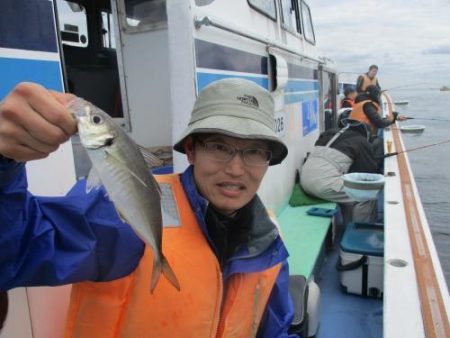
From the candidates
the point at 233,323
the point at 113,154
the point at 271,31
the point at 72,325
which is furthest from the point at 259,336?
the point at 271,31

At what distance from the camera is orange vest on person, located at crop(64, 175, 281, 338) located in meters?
1.43

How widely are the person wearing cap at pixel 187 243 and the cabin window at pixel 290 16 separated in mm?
3621

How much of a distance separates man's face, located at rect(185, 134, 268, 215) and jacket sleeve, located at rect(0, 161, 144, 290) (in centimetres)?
38

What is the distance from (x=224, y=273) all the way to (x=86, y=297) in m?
0.56

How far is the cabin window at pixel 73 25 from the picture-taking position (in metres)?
4.44

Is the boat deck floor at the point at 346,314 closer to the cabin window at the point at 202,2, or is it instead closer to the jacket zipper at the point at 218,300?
the jacket zipper at the point at 218,300

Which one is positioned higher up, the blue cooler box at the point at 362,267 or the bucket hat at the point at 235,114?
the bucket hat at the point at 235,114

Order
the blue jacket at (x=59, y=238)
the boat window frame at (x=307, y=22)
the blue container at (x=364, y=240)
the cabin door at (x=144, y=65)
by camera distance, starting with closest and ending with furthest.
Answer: the blue jacket at (x=59, y=238) < the cabin door at (x=144, y=65) < the blue container at (x=364, y=240) < the boat window frame at (x=307, y=22)

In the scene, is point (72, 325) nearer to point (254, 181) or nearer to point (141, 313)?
point (141, 313)

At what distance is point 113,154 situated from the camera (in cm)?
93

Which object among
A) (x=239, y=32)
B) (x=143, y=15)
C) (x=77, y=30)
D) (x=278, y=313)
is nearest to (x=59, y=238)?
Result: (x=278, y=313)

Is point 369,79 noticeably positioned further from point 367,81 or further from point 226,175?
point 226,175

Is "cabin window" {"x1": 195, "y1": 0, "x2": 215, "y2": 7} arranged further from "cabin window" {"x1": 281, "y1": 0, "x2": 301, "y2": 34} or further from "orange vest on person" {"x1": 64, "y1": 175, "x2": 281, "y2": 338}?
"cabin window" {"x1": 281, "y1": 0, "x2": 301, "y2": 34}

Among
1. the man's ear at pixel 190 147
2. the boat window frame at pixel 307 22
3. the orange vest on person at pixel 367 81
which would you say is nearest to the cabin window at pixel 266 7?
the boat window frame at pixel 307 22
